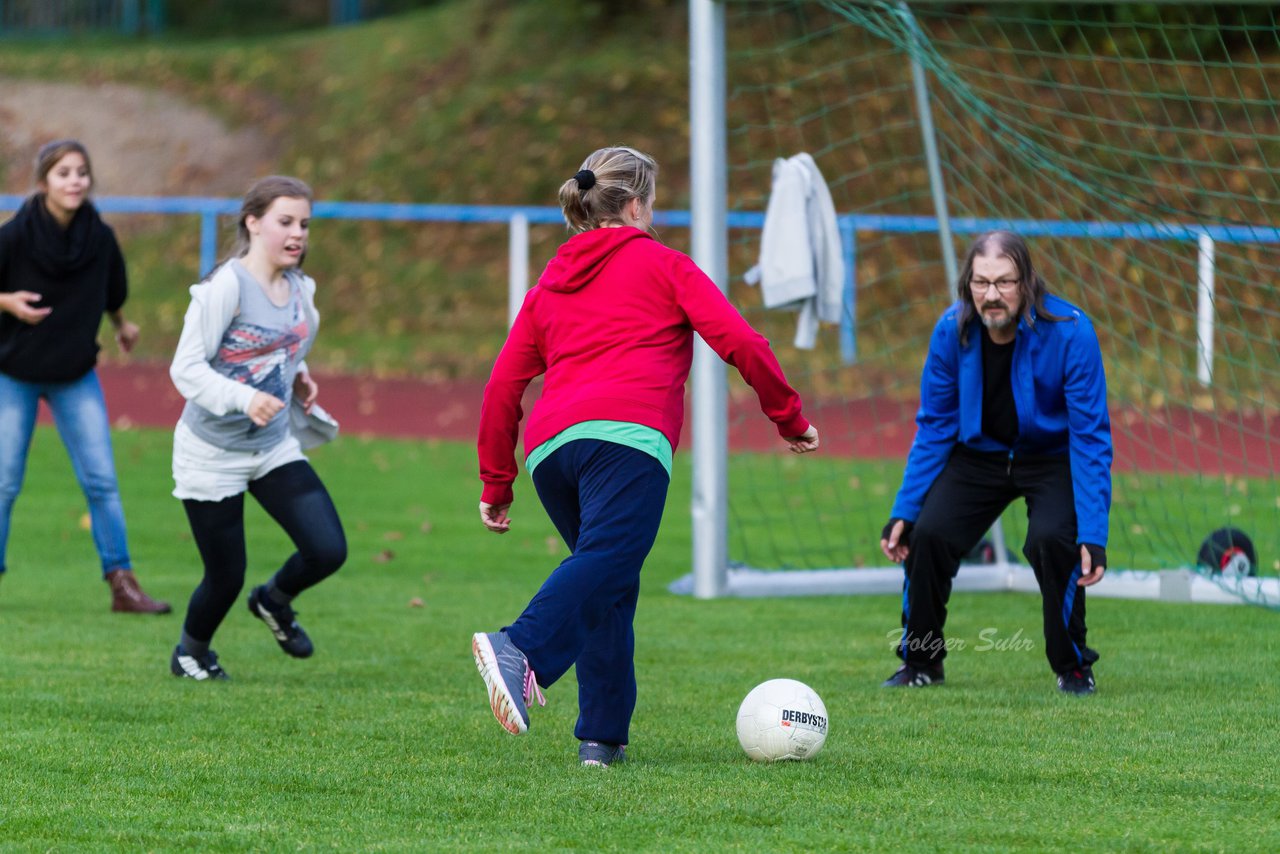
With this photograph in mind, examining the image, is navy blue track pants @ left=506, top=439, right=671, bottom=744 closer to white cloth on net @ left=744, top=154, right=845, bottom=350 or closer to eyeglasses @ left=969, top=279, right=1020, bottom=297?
eyeglasses @ left=969, top=279, right=1020, bottom=297

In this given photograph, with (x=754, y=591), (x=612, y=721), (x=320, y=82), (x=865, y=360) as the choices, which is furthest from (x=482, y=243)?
→ (x=612, y=721)

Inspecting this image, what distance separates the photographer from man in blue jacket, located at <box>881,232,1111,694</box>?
5.68 meters

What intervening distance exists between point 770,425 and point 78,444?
760cm

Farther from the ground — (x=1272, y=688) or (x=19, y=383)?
(x=19, y=383)

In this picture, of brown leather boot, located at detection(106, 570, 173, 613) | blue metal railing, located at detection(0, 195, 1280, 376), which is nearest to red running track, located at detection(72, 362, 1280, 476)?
blue metal railing, located at detection(0, 195, 1280, 376)

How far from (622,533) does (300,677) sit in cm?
219

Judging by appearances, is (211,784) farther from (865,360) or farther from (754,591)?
(865,360)

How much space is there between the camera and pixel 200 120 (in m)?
25.1

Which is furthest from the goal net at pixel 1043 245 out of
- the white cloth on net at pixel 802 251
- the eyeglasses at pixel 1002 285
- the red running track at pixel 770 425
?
the eyeglasses at pixel 1002 285

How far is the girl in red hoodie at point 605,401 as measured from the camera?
4387mm

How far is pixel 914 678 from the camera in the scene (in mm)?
5973

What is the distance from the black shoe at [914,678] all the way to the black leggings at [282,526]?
6.24 ft

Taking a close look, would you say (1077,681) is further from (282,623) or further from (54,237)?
(54,237)

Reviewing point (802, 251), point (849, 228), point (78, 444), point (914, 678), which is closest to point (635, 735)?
point (914, 678)
